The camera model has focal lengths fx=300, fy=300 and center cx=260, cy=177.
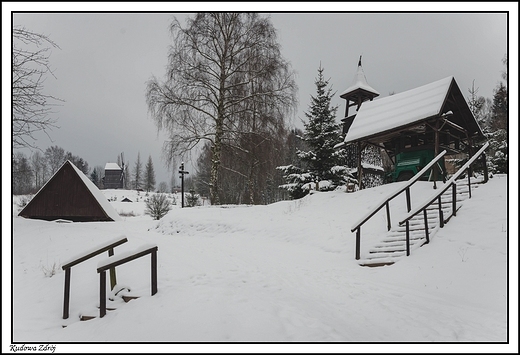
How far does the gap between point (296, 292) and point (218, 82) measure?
44.3 ft

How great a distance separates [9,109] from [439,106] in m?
13.4

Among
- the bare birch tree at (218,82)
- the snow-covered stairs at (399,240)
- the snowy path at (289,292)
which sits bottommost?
the snowy path at (289,292)

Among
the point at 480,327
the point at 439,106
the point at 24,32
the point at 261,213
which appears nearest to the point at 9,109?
the point at 24,32

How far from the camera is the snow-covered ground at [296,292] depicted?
129 inches

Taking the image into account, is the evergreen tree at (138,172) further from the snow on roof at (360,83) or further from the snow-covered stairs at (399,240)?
the snow-covered stairs at (399,240)

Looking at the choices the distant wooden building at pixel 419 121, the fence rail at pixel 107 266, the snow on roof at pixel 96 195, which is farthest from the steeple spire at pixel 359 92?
the fence rail at pixel 107 266

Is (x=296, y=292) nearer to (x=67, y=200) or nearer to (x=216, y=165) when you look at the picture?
(x=216, y=165)

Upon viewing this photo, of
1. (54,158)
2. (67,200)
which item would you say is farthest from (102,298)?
(54,158)

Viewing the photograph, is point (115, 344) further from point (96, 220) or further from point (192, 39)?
point (192, 39)

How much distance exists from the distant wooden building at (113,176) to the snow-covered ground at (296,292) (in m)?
43.1

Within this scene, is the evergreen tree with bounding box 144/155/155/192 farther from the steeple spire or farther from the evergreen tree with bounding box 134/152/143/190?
the steeple spire

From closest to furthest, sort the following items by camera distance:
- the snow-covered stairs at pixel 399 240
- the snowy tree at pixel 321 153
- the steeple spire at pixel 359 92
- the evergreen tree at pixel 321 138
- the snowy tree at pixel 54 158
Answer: the snow-covered stairs at pixel 399 240 → the snowy tree at pixel 321 153 → the evergreen tree at pixel 321 138 → the snowy tree at pixel 54 158 → the steeple spire at pixel 359 92

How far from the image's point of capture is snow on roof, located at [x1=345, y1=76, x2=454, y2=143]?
12491 millimetres

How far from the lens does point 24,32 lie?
225 inches
